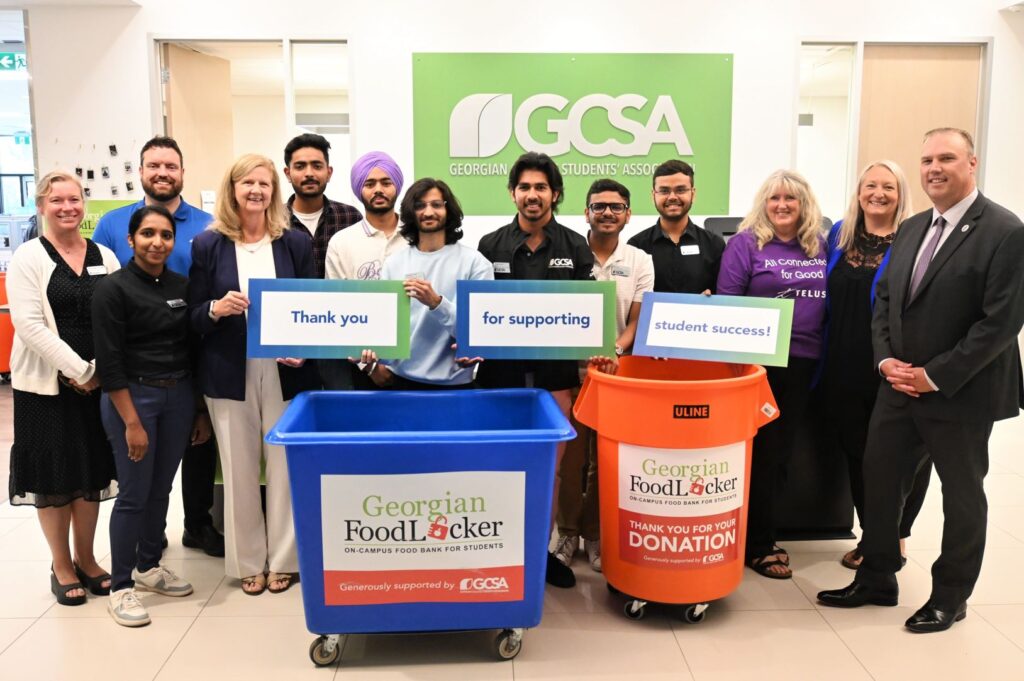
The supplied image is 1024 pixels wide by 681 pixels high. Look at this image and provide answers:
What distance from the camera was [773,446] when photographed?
118 inches

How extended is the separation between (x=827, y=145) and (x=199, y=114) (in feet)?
20.4

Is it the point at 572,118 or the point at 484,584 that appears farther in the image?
Result: the point at 572,118

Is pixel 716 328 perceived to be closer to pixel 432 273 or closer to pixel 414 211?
pixel 432 273

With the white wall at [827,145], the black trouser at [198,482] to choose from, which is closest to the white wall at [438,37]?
the white wall at [827,145]

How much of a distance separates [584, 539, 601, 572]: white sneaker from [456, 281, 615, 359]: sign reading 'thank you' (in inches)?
37.0

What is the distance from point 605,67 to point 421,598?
14.8 feet

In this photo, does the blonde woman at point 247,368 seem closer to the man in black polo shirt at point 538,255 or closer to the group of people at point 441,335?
the group of people at point 441,335

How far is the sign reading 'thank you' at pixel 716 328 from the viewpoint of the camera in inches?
100

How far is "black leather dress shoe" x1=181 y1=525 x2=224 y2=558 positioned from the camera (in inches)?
127

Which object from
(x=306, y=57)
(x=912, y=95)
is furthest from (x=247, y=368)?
(x=912, y=95)

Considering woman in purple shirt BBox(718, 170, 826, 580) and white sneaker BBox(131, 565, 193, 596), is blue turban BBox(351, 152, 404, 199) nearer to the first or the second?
woman in purple shirt BBox(718, 170, 826, 580)

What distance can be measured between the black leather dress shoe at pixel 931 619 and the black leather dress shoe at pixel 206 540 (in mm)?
2657

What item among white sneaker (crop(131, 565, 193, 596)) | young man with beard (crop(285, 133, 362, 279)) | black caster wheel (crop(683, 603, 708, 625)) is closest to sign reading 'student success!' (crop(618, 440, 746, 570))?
black caster wheel (crop(683, 603, 708, 625))

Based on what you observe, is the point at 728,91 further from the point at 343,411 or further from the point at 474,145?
the point at 343,411
